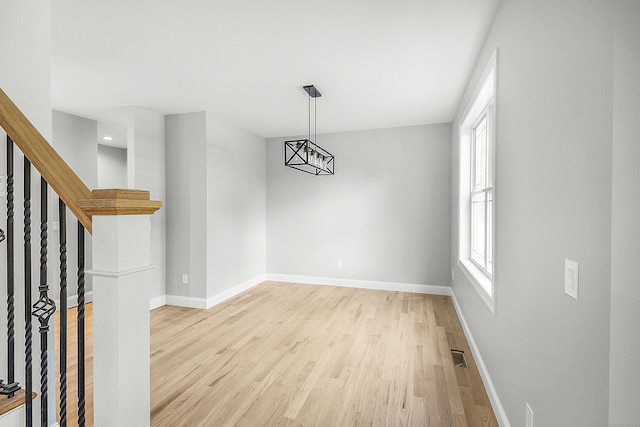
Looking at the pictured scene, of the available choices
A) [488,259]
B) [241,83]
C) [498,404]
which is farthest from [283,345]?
[241,83]

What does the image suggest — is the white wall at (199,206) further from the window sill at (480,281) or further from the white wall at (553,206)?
the white wall at (553,206)

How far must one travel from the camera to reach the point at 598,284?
2.95 ft

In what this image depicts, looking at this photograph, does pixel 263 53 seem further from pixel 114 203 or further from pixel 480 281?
pixel 480 281

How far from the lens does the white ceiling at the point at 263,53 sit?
1.98 metres

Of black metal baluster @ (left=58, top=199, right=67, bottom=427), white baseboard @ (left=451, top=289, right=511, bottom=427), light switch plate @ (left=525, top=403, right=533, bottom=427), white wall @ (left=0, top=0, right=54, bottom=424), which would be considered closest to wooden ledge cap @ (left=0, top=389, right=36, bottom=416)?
black metal baluster @ (left=58, top=199, right=67, bottom=427)

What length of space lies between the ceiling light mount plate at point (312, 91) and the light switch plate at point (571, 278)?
267 centimetres

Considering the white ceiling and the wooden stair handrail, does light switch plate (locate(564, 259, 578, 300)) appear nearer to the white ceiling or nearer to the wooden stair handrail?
the wooden stair handrail

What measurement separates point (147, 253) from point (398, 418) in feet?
5.74

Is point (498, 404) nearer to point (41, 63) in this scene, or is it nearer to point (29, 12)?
point (41, 63)

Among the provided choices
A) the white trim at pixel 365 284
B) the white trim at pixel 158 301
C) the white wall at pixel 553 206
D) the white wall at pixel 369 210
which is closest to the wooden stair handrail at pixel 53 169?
the white wall at pixel 553 206

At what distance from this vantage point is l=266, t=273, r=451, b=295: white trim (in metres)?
4.75

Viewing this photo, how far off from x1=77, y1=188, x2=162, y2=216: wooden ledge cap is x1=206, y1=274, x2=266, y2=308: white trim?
335 centimetres

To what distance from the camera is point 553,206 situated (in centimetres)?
121

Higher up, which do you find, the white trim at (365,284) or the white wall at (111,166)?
the white wall at (111,166)
